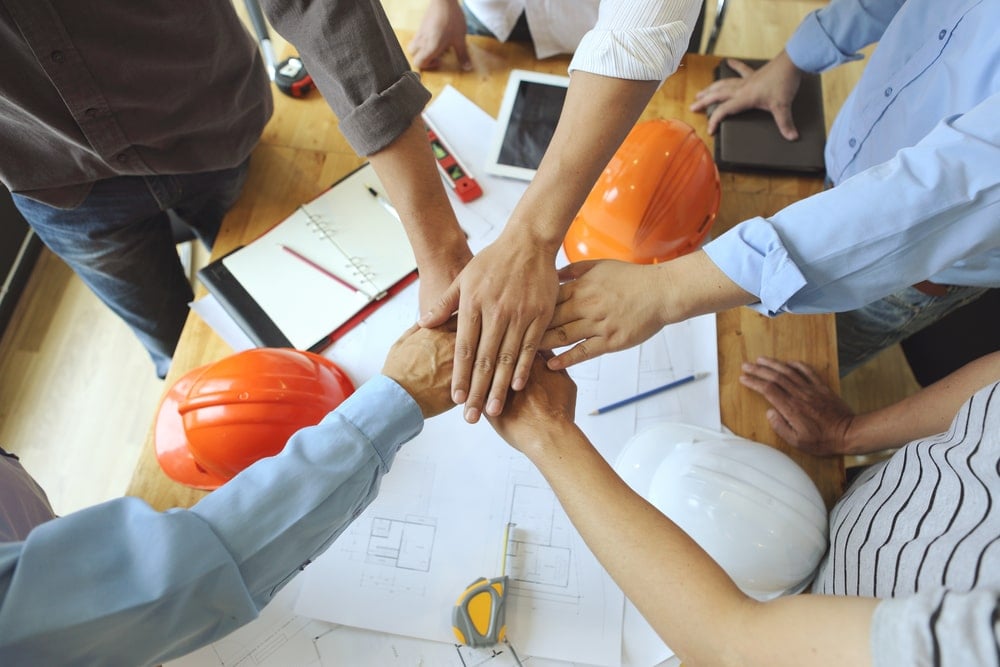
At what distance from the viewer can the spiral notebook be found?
105 centimetres

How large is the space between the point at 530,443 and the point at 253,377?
1.31 feet

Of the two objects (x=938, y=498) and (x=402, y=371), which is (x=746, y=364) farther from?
(x=402, y=371)

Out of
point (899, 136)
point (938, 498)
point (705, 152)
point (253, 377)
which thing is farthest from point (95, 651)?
point (899, 136)

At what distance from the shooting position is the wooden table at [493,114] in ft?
3.17

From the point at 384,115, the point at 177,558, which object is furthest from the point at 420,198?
the point at 177,558

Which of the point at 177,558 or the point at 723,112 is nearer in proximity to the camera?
the point at 177,558

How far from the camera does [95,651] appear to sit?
0.57 meters

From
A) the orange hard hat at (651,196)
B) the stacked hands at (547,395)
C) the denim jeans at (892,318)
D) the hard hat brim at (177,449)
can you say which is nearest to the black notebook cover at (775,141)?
the orange hard hat at (651,196)

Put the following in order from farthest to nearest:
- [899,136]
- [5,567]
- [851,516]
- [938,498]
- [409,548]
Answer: [899,136] → [409,548] → [851,516] → [938,498] → [5,567]

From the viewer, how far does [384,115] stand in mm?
955

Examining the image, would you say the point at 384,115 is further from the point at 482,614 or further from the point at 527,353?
the point at 482,614

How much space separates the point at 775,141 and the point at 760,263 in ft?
1.81

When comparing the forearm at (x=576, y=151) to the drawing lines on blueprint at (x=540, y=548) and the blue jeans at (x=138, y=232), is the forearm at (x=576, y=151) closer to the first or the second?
the drawing lines on blueprint at (x=540, y=548)

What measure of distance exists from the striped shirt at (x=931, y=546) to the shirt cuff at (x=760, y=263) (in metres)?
0.24
